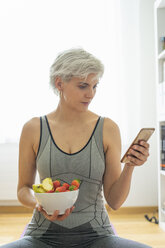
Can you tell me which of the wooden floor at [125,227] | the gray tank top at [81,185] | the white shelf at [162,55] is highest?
the white shelf at [162,55]

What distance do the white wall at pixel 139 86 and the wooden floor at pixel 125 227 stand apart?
0.51 feet

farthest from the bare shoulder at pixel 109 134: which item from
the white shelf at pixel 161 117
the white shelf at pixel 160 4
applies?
the white shelf at pixel 160 4

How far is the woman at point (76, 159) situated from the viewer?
1.14 m

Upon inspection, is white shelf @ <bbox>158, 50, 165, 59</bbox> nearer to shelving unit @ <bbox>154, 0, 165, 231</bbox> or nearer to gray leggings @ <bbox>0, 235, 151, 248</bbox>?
shelving unit @ <bbox>154, 0, 165, 231</bbox>

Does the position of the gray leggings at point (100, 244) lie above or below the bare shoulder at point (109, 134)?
below

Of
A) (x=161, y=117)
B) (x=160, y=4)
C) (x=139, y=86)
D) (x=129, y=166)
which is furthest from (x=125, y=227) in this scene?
(x=160, y=4)

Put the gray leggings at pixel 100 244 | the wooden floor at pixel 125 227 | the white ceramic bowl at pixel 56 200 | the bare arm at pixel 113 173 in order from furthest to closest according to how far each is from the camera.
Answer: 1. the wooden floor at pixel 125 227
2. the bare arm at pixel 113 173
3. the gray leggings at pixel 100 244
4. the white ceramic bowl at pixel 56 200

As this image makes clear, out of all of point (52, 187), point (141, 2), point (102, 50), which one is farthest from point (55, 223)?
point (141, 2)

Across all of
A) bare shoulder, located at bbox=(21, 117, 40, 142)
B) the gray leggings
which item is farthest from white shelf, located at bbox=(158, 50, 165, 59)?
the gray leggings

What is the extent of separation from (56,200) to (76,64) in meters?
0.55

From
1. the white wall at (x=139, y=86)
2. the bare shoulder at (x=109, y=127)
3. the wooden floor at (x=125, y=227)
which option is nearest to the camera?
the bare shoulder at (x=109, y=127)

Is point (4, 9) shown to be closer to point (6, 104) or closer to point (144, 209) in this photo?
point (6, 104)

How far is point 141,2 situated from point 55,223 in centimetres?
232

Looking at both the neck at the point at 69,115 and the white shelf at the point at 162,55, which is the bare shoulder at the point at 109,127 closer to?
the neck at the point at 69,115
